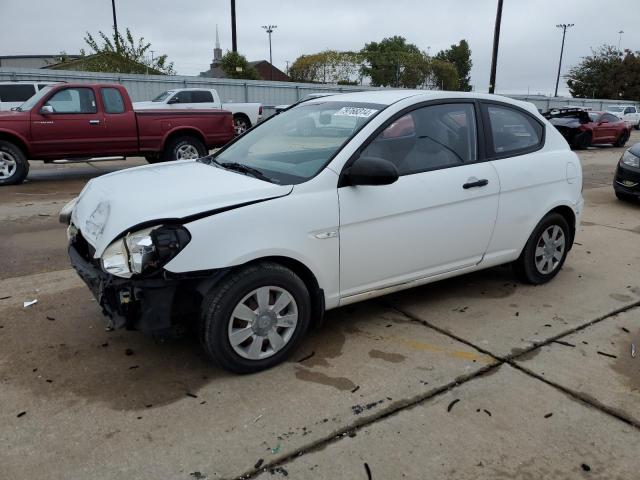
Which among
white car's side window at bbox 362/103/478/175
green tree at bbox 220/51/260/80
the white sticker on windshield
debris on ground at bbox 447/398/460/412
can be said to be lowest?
debris on ground at bbox 447/398/460/412

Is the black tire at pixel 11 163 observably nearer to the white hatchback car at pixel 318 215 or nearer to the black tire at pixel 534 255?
the white hatchback car at pixel 318 215

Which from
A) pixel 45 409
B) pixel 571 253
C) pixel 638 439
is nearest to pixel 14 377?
pixel 45 409

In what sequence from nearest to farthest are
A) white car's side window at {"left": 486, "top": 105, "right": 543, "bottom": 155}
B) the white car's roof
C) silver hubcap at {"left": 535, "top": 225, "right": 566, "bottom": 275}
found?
the white car's roof → white car's side window at {"left": 486, "top": 105, "right": 543, "bottom": 155} → silver hubcap at {"left": 535, "top": 225, "right": 566, "bottom": 275}

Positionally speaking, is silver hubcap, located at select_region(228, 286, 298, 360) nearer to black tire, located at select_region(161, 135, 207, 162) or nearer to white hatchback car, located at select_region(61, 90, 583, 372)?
white hatchback car, located at select_region(61, 90, 583, 372)

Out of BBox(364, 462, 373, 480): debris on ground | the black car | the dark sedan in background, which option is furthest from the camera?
the dark sedan in background

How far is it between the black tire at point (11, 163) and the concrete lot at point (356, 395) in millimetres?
6170

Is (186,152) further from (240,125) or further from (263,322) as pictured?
(263,322)

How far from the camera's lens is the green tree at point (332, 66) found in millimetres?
56469

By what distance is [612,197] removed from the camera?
977 cm

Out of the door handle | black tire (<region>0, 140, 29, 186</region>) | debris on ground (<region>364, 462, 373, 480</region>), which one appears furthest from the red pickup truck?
debris on ground (<region>364, 462, 373, 480</region>)

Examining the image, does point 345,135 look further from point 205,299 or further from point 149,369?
point 149,369

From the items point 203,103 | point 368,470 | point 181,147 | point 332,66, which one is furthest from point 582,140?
point 332,66

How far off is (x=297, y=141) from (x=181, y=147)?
25.6ft

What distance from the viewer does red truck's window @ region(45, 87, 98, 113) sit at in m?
10.1
